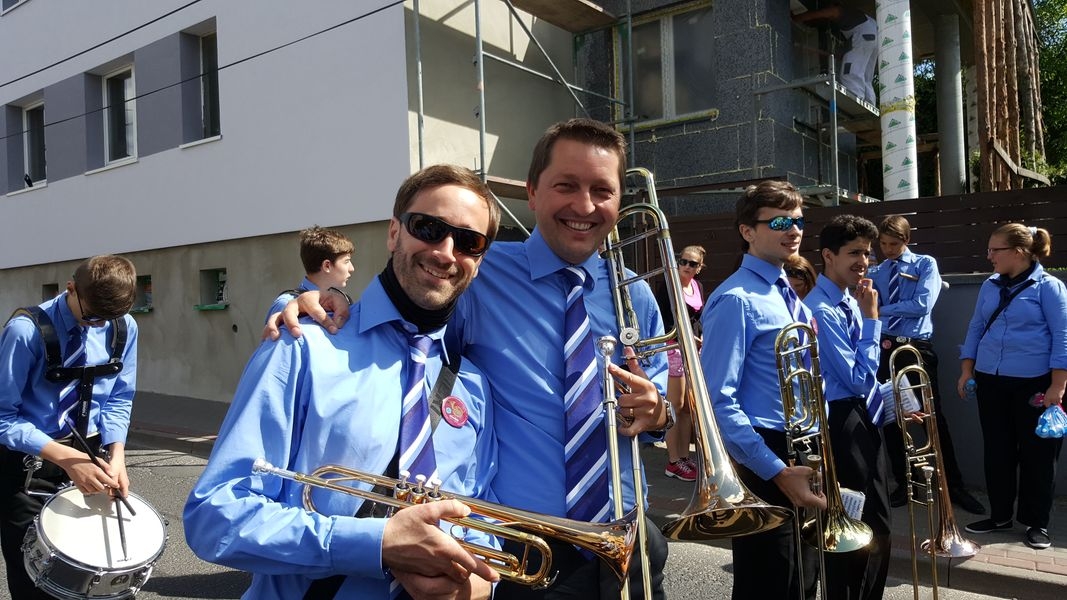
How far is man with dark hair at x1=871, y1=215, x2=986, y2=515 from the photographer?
6059 mm

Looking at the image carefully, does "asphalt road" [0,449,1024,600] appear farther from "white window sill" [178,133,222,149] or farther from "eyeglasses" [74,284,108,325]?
"white window sill" [178,133,222,149]

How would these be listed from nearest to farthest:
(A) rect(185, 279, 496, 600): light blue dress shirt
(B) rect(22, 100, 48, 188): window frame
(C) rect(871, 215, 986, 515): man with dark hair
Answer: (A) rect(185, 279, 496, 600): light blue dress shirt → (C) rect(871, 215, 986, 515): man with dark hair → (B) rect(22, 100, 48, 188): window frame

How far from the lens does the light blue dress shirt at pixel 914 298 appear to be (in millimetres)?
6090

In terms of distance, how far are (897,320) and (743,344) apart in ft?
12.7

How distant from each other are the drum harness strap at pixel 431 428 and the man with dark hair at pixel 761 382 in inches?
47.0

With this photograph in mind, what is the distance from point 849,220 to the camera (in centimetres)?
381

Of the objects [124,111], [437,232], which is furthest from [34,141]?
[437,232]

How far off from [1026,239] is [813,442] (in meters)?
3.44

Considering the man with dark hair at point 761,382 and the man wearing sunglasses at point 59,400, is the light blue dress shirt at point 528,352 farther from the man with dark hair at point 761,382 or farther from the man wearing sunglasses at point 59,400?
the man wearing sunglasses at point 59,400

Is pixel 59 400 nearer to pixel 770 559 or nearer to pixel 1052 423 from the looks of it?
pixel 770 559

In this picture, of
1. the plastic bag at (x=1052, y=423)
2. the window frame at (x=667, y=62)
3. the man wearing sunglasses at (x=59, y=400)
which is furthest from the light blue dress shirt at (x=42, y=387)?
the window frame at (x=667, y=62)

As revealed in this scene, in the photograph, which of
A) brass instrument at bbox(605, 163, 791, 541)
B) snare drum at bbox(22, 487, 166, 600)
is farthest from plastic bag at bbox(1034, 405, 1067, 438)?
snare drum at bbox(22, 487, 166, 600)

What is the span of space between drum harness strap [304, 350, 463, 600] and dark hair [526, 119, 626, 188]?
0.66m

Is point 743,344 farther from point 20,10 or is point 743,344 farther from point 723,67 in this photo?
point 20,10
